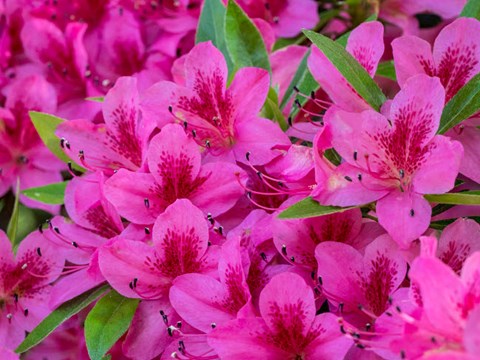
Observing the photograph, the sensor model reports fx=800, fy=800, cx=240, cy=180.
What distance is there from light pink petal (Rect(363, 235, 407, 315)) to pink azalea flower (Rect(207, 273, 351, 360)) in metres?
0.06

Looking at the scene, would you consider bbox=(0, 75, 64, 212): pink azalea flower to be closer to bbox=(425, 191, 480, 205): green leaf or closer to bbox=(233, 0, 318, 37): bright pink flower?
bbox=(233, 0, 318, 37): bright pink flower

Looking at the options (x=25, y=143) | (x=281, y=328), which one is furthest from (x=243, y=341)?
(x=25, y=143)

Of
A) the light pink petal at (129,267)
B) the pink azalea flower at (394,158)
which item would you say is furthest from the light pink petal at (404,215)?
the light pink petal at (129,267)

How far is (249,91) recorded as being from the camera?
851mm

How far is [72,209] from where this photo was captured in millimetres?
924

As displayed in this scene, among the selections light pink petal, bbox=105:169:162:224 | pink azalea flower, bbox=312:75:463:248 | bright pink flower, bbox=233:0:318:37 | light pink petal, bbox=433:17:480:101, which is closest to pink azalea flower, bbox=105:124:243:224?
light pink petal, bbox=105:169:162:224

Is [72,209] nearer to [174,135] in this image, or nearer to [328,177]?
[174,135]

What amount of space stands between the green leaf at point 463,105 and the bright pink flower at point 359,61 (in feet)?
0.27

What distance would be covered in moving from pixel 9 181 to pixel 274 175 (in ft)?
1.54

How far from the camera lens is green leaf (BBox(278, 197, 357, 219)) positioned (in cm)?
74

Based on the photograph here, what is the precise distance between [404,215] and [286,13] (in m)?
0.54

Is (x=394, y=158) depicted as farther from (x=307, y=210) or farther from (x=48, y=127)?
(x=48, y=127)

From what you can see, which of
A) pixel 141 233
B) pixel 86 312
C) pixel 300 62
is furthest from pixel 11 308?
pixel 300 62

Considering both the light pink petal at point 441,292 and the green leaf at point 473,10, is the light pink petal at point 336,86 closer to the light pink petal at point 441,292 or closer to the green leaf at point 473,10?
the green leaf at point 473,10
